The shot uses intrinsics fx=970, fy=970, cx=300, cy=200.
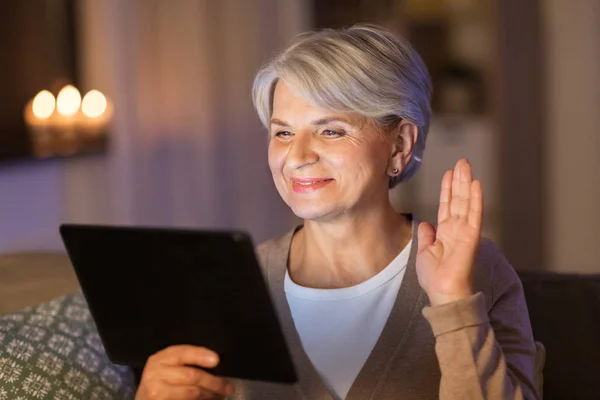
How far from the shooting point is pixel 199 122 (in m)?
3.72

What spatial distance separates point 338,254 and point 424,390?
0.28m

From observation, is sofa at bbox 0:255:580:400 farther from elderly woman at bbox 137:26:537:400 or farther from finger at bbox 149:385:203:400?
finger at bbox 149:385:203:400

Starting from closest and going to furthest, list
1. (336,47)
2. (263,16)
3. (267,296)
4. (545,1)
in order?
(267,296) → (336,47) → (263,16) → (545,1)

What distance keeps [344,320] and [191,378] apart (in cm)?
40

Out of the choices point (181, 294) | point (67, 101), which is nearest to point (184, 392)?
point (181, 294)

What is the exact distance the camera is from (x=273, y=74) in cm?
164

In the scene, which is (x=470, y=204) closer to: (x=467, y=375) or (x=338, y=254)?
(x=467, y=375)

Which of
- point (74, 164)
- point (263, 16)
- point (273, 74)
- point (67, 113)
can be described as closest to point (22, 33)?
point (67, 113)

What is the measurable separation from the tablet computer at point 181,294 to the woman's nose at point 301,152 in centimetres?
37

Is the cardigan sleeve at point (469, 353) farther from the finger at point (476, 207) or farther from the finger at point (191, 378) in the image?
the finger at point (191, 378)

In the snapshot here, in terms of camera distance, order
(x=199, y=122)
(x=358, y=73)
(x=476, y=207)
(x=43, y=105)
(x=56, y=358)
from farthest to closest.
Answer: (x=199, y=122) → (x=43, y=105) → (x=56, y=358) → (x=358, y=73) → (x=476, y=207)

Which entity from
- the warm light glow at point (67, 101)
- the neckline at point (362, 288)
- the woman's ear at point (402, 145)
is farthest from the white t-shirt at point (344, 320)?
the warm light glow at point (67, 101)

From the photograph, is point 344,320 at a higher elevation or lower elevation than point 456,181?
lower

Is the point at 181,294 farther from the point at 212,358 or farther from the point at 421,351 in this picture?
the point at 421,351
